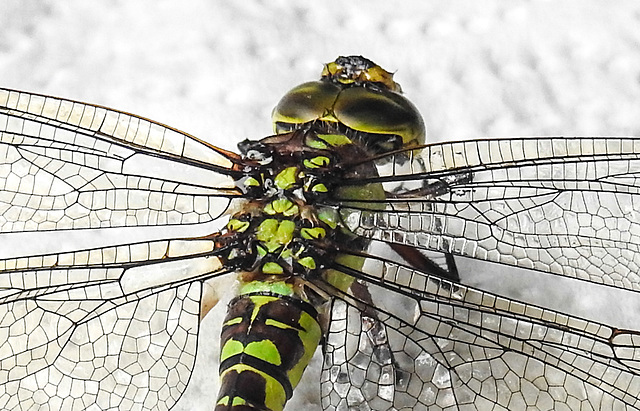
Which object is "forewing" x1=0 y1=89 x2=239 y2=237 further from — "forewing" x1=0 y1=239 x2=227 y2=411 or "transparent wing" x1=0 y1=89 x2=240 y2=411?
"forewing" x1=0 y1=239 x2=227 y2=411

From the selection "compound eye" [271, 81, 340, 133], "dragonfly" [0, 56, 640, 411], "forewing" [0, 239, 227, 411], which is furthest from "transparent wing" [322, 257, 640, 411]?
"compound eye" [271, 81, 340, 133]

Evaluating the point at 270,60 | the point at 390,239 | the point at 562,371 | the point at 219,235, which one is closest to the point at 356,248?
the point at 390,239

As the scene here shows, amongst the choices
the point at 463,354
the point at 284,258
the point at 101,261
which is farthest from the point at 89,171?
the point at 463,354

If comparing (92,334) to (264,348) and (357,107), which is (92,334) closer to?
(264,348)

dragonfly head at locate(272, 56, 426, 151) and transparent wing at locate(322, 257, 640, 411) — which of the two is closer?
transparent wing at locate(322, 257, 640, 411)

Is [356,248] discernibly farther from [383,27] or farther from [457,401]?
[383,27]

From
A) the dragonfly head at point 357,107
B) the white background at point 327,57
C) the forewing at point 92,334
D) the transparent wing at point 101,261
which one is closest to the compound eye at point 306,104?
the dragonfly head at point 357,107

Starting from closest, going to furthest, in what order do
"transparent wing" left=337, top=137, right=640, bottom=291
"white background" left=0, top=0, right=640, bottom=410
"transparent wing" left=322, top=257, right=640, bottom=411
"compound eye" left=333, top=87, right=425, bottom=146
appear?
"transparent wing" left=322, top=257, right=640, bottom=411, "transparent wing" left=337, top=137, right=640, bottom=291, "compound eye" left=333, top=87, right=425, bottom=146, "white background" left=0, top=0, right=640, bottom=410
